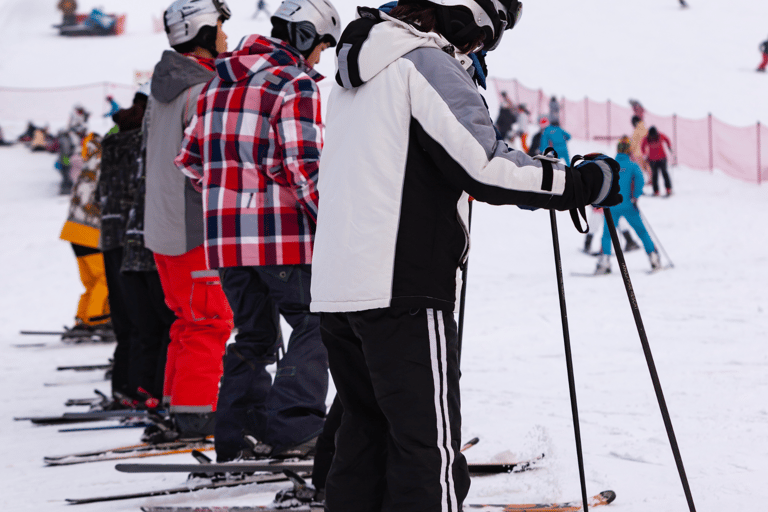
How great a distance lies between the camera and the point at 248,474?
294 centimetres

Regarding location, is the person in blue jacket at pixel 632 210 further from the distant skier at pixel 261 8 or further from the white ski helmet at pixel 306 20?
the distant skier at pixel 261 8

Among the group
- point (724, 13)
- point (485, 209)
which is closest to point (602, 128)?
point (485, 209)

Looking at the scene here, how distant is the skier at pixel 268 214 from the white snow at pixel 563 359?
34 cm

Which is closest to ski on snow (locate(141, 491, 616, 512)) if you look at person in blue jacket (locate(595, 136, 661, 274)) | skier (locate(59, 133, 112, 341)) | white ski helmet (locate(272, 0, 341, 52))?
white ski helmet (locate(272, 0, 341, 52))

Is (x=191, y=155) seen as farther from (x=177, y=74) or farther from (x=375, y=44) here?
(x=375, y=44)

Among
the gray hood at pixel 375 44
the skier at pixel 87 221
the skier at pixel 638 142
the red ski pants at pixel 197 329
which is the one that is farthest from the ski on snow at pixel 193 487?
the skier at pixel 638 142

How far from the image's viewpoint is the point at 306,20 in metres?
3.06

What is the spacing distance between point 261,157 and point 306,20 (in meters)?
0.59

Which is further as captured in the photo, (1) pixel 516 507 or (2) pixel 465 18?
(1) pixel 516 507

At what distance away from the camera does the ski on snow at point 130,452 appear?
3453mm

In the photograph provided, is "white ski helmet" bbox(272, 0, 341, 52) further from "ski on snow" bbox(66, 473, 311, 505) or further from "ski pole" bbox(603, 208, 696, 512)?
"ski on snow" bbox(66, 473, 311, 505)

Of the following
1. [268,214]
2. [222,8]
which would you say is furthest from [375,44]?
[222,8]

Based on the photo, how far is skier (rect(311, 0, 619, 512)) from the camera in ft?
5.94

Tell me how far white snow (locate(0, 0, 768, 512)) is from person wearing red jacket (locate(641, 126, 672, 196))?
0.53 metres
